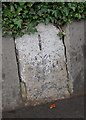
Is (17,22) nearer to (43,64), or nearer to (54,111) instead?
(43,64)

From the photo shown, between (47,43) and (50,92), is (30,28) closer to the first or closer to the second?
(47,43)

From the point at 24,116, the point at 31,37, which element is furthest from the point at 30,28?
the point at 24,116

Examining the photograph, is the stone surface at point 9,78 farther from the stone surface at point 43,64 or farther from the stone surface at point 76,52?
the stone surface at point 76,52

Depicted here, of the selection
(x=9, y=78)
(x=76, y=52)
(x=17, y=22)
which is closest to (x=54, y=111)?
(x=9, y=78)

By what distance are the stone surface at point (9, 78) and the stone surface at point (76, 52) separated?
0.95m

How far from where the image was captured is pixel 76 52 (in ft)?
20.2

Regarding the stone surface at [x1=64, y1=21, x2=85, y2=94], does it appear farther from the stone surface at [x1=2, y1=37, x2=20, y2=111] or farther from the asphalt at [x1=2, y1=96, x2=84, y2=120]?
the stone surface at [x1=2, y1=37, x2=20, y2=111]

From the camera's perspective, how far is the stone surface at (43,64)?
580 centimetres

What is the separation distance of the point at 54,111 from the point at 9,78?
89 centimetres

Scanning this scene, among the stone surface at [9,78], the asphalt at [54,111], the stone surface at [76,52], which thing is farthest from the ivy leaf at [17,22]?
the asphalt at [54,111]

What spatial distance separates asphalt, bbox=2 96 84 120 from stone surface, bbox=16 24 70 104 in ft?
0.55

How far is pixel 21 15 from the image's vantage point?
5.63 metres

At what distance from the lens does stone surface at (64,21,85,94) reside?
239 inches

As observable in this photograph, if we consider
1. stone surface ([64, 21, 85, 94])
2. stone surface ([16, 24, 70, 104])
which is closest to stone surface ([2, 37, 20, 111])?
stone surface ([16, 24, 70, 104])
